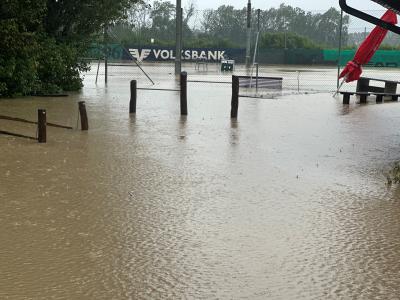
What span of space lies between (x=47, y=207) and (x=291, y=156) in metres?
4.55

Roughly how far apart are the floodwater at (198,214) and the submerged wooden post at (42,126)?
0.27 meters

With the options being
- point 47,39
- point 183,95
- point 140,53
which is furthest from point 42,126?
point 140,53

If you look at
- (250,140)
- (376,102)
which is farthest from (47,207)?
(376,102)

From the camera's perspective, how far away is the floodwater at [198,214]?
4773 mm

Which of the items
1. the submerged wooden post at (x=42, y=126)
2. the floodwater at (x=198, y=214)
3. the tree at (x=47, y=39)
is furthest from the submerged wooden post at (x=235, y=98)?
the tree at (x=47, y=39)

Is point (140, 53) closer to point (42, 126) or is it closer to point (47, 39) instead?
point (47, 39)

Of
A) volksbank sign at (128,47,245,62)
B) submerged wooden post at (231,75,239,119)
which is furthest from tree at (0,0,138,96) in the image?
volksbank sign at (128,47,245,62)

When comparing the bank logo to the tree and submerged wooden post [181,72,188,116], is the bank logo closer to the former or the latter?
the tree

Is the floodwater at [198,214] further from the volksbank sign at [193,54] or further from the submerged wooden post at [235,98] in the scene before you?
the volksbank sign at [193,54]

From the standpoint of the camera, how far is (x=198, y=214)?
659cm

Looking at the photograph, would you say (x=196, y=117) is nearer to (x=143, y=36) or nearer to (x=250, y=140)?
(x=250, y=140)

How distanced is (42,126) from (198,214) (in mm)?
4873

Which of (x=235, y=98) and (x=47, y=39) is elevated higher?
(x=47, y=39)

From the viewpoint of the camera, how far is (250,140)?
11.6 m
